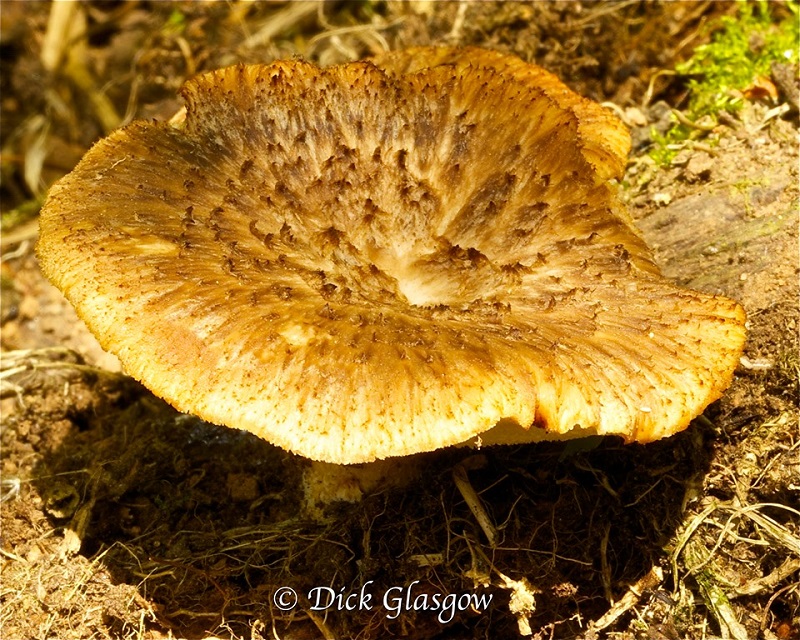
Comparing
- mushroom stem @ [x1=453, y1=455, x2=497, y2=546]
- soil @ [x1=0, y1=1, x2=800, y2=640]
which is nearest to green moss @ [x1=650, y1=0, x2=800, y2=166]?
soil @ [x1=0, y1=1, x2=800, y2=640]

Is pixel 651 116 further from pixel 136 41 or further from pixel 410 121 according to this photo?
pixel 136 41

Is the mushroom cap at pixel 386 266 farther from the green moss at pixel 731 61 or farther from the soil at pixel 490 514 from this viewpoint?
the green moss at pixel 731 61

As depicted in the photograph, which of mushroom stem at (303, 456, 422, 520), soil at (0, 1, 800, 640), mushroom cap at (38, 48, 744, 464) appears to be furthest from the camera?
mushroom stem at (303, 456, 422, 520)

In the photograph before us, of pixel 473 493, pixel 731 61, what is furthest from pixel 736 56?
pixel 473 493

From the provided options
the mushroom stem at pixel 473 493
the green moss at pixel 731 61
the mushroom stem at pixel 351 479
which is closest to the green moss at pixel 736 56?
the green moss at pixel 731 61

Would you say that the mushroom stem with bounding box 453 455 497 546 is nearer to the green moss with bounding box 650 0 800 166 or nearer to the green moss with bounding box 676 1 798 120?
the green moss with bounding box 650 0 800 166

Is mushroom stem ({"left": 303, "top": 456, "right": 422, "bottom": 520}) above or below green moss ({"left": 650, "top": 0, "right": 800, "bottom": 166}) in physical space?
below
